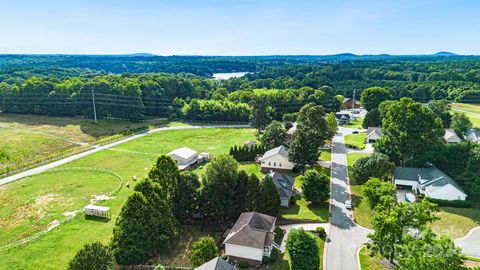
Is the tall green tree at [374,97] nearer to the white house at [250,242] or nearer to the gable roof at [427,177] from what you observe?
the gable roof at [427,177]

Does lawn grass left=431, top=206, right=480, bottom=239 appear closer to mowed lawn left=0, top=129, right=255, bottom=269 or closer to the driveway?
the driveway

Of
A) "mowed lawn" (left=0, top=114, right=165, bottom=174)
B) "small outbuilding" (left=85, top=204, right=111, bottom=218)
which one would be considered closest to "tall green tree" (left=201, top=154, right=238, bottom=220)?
"small outbuilding" (left=85, top=204, right=111, bottom=218)

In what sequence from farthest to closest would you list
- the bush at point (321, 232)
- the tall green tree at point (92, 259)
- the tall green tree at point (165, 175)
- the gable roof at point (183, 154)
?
1. the gable roof at point (183, 154)
2. the tall green tree at point (165, 175)
3. the bush at point (321, 232)
4. the tall green tree at point (92, 259)

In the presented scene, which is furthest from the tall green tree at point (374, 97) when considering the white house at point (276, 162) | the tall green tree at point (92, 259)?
the tall green tree at point (92, 259)

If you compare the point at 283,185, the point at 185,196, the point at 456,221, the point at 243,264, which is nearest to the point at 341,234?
the point at 283,185

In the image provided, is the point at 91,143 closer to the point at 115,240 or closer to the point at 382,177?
the point at 115,240

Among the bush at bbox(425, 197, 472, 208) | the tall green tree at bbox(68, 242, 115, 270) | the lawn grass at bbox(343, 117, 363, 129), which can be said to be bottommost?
the bush at bbox(425, 197, 472, 208)

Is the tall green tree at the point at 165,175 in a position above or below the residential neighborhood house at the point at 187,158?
above

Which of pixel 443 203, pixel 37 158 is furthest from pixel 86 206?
pixel 443 203
